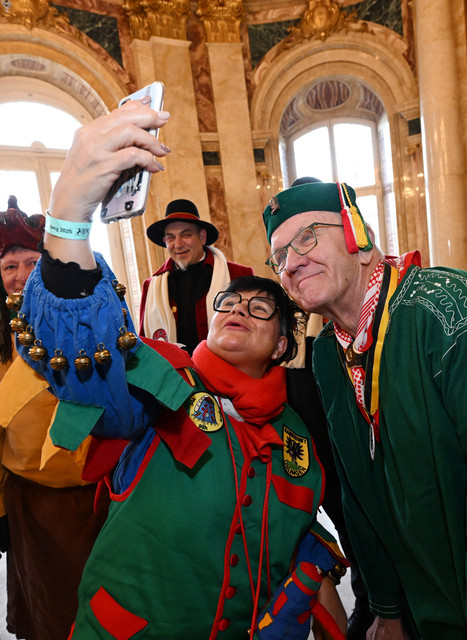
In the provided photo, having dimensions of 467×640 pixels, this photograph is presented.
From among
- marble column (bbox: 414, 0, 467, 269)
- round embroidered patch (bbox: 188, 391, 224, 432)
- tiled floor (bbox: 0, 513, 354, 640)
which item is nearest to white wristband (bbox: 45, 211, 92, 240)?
round embroidered patch (bbox: 188, 391, 224, 432)

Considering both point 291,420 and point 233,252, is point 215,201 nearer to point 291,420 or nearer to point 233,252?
point 233,252

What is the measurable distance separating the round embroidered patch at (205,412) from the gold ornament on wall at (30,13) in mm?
6355

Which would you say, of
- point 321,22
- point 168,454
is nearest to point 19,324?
point 168,454

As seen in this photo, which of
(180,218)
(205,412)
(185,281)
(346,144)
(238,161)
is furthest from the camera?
(346,144)

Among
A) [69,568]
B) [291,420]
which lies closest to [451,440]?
[291,420]

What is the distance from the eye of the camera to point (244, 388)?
55.9 inches

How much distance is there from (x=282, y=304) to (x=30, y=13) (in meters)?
6.10

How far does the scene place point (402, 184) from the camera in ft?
24.4

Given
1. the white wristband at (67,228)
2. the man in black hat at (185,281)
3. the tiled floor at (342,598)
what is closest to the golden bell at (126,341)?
the white wristband at (67,228)

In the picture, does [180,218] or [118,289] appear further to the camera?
[180,218]

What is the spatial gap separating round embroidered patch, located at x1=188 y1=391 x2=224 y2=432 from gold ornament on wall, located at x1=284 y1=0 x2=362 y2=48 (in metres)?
7.61

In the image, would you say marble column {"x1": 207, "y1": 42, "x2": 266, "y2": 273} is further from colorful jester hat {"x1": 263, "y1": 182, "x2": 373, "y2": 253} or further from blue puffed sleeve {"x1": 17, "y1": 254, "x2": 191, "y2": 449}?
blue puffed sleeve {"x1": 17, "y1": 254, "x2": 191, "y2": 449}

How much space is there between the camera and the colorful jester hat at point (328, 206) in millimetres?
1375

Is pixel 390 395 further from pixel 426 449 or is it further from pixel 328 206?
pixel 328 206
